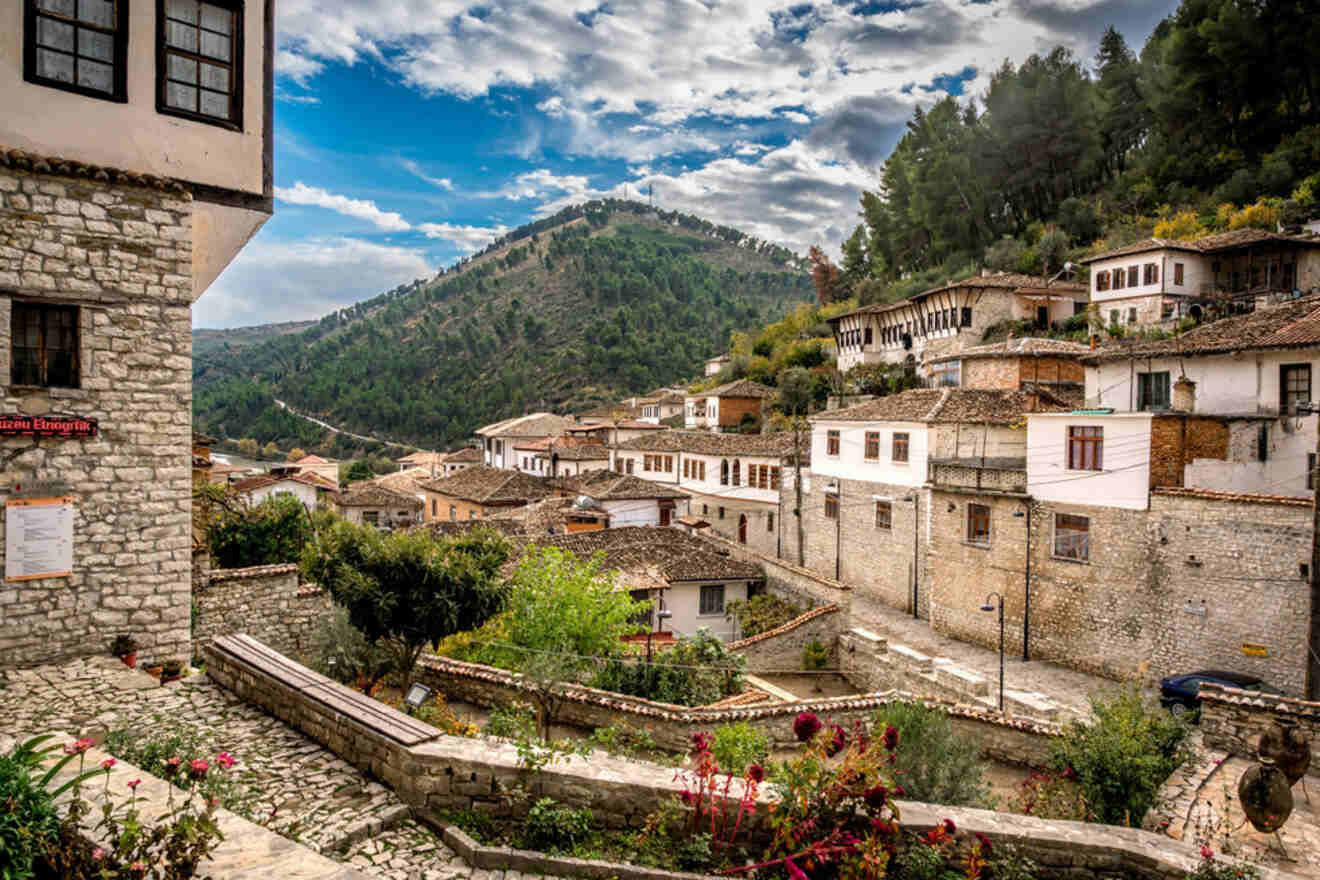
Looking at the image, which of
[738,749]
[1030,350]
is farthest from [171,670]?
[1030,350]

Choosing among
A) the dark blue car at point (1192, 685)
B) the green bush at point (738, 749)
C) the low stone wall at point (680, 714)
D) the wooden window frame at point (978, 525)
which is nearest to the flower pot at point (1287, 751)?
the low stone wall at point (680, 714)

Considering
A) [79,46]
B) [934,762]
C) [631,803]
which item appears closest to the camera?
[631,803]

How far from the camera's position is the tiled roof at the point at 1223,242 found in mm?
29406

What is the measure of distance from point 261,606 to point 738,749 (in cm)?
831

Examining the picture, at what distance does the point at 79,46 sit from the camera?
744 cm

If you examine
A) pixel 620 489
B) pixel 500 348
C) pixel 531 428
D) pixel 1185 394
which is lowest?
pixel 620 489

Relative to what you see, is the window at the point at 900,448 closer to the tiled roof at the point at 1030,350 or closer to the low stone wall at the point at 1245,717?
the tiled roof at the point at 1030,350

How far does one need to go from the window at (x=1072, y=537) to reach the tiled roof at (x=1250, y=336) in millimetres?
4726

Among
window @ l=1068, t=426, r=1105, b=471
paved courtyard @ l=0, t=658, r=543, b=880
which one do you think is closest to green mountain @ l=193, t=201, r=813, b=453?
window @ l=1068, t=426, r=1105, b=471

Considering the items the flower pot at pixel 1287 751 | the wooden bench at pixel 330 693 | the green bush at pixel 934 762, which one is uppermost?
the wooden bench at pixel 330 693

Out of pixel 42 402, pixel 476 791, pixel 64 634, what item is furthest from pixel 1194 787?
pixel 42 402

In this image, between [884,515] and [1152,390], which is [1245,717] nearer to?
[1152,390]

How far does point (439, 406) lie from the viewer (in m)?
85.2

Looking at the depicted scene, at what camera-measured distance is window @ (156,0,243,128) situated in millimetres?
7898
